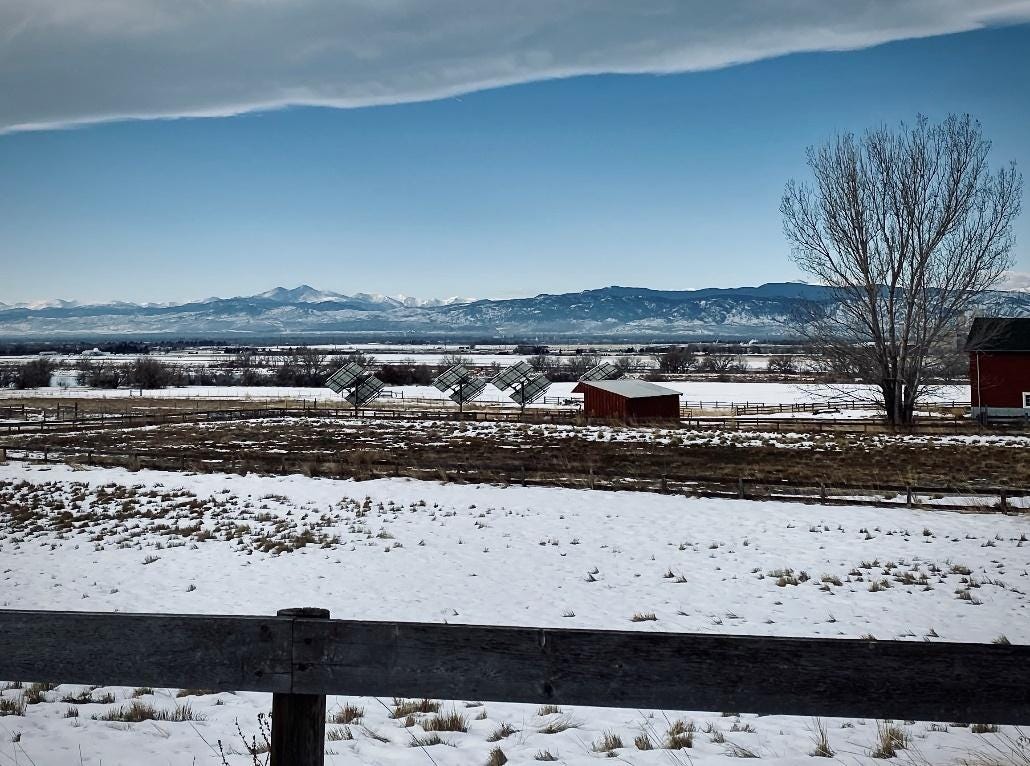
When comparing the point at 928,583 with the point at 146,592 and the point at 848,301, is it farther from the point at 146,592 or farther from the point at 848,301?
the point at 848,301

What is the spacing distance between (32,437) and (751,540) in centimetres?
4258

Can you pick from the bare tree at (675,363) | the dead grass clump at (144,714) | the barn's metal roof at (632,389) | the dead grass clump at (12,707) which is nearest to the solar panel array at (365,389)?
the barn's metal roof at (632,389)

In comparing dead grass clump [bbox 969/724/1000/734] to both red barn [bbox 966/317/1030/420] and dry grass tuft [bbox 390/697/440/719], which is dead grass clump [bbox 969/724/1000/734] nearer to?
dry grass tuft [bbox 390/697/440/719]

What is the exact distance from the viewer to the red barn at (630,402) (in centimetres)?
5759

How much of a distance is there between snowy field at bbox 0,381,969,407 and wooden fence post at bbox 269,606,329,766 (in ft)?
261

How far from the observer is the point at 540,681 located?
3.36 meters

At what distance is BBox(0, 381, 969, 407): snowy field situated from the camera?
86838 mm

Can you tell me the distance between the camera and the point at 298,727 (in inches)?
137

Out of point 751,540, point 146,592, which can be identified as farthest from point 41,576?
point 751,540

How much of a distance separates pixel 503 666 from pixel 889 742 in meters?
3.89

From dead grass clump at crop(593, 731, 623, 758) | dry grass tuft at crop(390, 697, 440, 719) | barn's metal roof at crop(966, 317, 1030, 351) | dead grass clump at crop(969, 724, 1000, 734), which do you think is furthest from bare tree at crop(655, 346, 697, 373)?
dead grass clump at crop(593, 731, 623, 758)

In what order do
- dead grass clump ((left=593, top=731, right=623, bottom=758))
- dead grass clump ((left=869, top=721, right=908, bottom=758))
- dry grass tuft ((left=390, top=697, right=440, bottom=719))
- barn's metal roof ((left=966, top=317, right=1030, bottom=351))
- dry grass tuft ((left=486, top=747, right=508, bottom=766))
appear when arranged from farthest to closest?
barn's metal roof ((left=966, top=317, right=1030, bottom=351))
dry grass tuft ((left=390, top=697, right=440, bottom=719))
dead grass clump ((left=593, top=731, right=623, bottom=758))
dry grass tuft ((left=486, top=747, right=508, bottom=766))
dead grass clump ((left=869, top=721, right=908, bottom=758))

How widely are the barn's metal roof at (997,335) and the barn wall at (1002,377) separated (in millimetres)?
501

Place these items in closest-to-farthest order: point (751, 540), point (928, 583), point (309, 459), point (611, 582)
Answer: point (928, 583) → point (611, 582) → point (751, 540) → point (309, 459)
